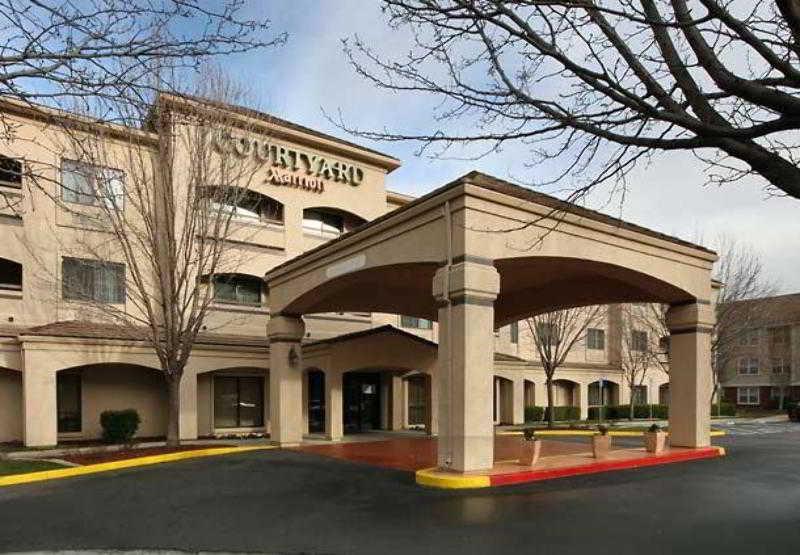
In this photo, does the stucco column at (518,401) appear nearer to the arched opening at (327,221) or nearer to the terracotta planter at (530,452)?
the arched opening at (327,221)

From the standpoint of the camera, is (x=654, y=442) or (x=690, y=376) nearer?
(x=654, y=442)

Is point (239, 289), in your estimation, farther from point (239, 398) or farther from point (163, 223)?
point (163, 223)

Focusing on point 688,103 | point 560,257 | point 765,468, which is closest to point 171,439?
point 560,257

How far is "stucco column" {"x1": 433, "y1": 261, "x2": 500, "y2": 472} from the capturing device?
35.2 feet

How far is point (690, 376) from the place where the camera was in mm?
15289

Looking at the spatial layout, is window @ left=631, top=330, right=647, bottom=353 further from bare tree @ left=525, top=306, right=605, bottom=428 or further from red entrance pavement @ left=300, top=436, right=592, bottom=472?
red entrance pavement @ left=300, top=436, right=592, bottom=472

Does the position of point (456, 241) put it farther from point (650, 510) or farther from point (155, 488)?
point (155, 488)

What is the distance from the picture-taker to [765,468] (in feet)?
43.7

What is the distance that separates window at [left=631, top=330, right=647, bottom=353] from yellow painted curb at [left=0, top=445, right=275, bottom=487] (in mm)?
25073

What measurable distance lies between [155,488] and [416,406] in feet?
55.9

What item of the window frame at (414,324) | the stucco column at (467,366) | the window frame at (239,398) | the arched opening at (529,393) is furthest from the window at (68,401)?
Answer: the arched opening at (529,393)

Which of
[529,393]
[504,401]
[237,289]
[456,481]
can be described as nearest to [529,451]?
[456,481]

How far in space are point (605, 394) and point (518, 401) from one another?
37.1 feet

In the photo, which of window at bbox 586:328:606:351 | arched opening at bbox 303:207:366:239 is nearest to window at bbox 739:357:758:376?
window at bbox 586:328:606:351
